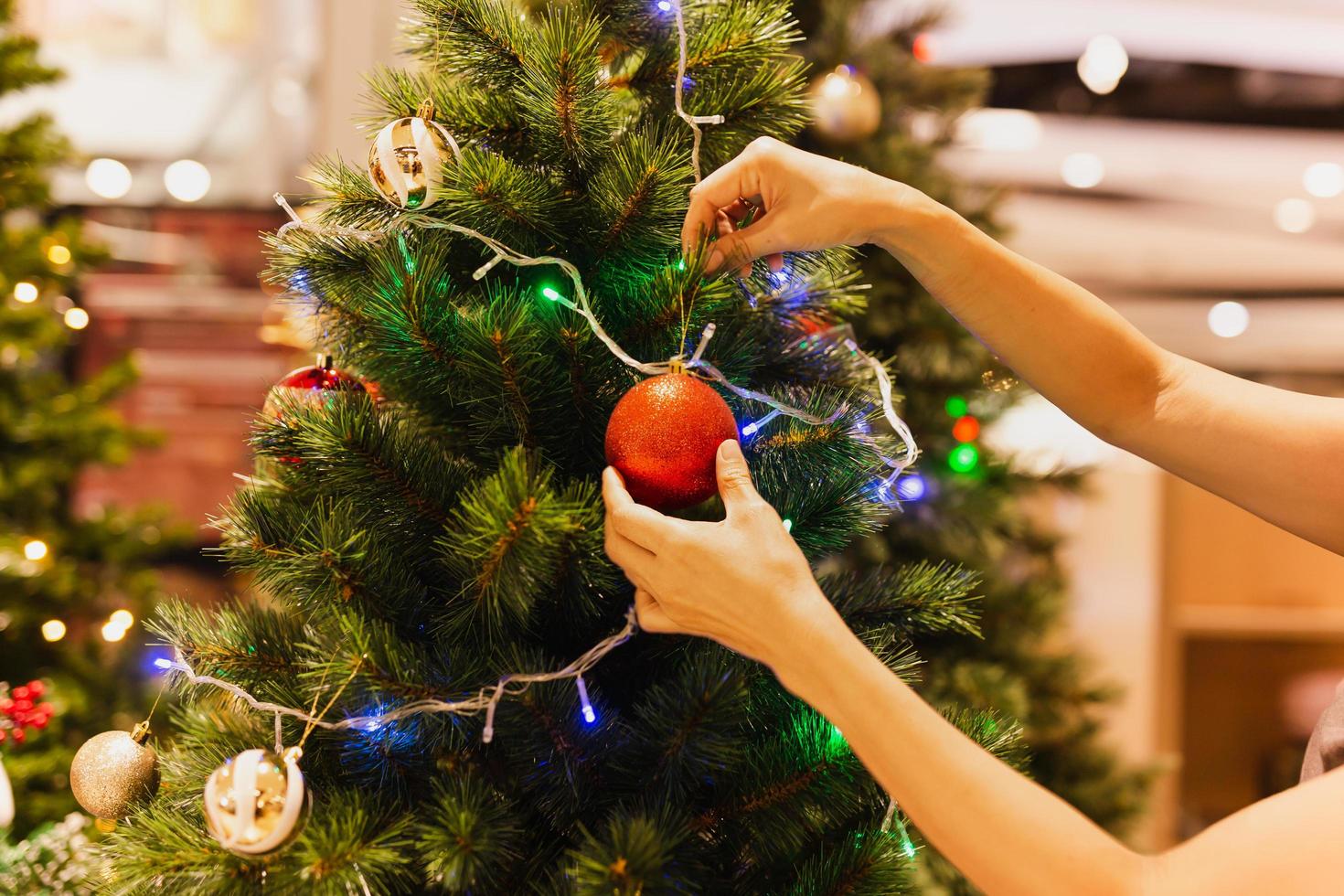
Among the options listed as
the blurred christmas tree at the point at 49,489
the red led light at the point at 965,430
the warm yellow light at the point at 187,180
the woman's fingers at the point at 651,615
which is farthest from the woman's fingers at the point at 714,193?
the warm yellow light at the point at 187,180

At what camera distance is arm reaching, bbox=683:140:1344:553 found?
665mm

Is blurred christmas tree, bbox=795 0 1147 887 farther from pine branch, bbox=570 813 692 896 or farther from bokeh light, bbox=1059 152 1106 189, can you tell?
bokeh light, bbox=1059 152 1106 189

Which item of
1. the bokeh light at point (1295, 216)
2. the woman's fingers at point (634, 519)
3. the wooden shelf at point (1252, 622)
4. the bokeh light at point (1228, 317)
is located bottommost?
the wooden shelf at point (1252, 622)

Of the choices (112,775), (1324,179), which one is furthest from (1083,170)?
(112,775)

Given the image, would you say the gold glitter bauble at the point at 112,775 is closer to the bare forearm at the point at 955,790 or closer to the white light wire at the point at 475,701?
the white light wire at the point at 475,701

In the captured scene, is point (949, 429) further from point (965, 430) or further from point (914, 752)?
point (914, 752)

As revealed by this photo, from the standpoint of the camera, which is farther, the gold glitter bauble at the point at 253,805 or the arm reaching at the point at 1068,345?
the arm reaching at the point at 1068,345

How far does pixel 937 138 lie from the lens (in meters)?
1.79

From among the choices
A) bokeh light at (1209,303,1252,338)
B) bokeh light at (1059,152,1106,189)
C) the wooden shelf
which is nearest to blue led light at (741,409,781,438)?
the wooden shelf

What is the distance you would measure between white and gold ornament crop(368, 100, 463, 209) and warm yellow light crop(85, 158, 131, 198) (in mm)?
1870

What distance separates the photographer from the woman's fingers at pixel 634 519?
0.56 meters

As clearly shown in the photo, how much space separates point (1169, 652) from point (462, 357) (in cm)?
245

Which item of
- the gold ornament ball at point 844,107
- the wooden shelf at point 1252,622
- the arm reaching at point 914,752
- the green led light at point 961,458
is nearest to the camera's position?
the arm reaching at point 914,752

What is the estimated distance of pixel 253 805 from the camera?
553 mm
